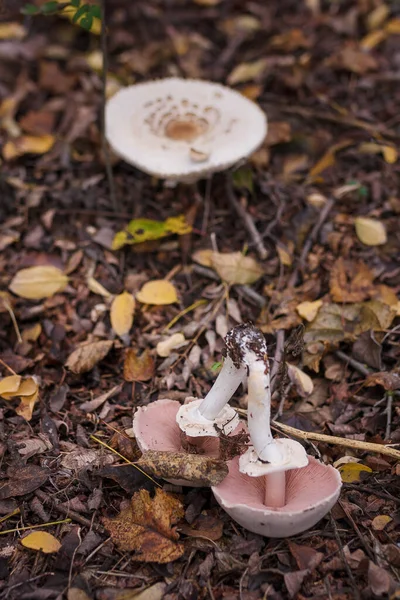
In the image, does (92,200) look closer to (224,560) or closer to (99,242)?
(99,242)

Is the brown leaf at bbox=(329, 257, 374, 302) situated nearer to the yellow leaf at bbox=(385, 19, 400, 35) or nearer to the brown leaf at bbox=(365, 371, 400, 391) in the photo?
the brown leaf at bbox=(365, 371, 400, 391)

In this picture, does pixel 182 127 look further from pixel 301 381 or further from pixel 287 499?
pixel 287 499

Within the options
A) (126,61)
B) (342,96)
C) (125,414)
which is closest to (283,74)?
(342,96)

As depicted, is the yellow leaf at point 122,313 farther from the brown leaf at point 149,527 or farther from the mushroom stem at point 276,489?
the mushroom stem at point 276,489

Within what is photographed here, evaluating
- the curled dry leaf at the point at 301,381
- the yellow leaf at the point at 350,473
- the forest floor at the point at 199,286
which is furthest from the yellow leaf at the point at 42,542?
the curled dry leaf at the point at 301,381

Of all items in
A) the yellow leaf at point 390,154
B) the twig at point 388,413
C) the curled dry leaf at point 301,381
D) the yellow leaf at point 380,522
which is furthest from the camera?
the yellow leaf at point 390,154

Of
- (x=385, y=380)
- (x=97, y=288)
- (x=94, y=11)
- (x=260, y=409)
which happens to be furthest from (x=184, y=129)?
(x=260, y=409)
